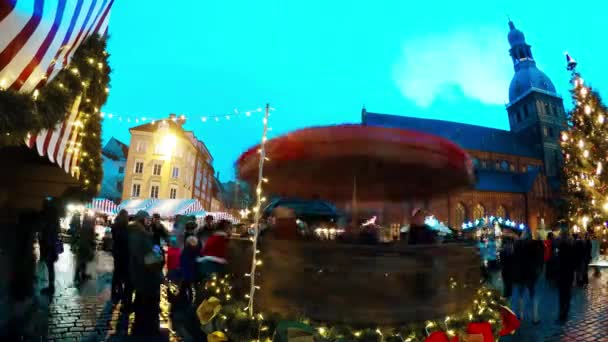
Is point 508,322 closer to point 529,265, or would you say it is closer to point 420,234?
point 420,234

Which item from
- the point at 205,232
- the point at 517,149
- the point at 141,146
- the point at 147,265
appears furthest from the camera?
the point at 517,149

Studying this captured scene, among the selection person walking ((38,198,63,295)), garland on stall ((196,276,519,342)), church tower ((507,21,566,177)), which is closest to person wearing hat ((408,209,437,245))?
garland on stall ((196,276,519,342))

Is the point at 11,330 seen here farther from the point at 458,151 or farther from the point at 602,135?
the point at 602,135

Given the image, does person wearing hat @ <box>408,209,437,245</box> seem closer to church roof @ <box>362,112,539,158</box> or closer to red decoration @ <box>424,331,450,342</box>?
red decoration @ <box>424,331,450,342</box>

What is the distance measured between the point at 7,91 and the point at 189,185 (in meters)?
46.8

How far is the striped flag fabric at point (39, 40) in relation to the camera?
3.04 m

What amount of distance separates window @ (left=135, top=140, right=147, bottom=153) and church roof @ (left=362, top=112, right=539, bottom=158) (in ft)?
120

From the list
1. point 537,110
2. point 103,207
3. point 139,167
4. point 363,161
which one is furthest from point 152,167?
point 537,110

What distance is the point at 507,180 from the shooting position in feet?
187

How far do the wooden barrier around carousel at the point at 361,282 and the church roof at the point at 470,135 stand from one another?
5683 cm

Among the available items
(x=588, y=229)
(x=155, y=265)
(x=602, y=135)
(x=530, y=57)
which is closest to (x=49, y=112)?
(x=155, y=265)

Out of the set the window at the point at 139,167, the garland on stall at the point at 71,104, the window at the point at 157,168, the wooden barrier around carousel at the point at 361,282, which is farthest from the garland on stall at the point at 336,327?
the window at the point at 139,167

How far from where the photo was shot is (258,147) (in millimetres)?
4195

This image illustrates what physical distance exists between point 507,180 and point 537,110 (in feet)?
58.5
